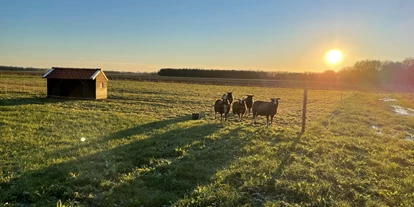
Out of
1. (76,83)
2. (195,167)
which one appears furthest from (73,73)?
(195,167)

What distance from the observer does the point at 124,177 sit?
19.0 feet

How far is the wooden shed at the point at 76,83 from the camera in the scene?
23734mm

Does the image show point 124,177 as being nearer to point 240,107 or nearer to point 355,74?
point 240,107

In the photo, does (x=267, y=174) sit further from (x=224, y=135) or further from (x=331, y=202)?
(x=224, y=135)

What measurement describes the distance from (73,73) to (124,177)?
21.8 m

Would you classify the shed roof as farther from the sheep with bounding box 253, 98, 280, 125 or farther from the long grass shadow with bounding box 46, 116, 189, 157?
the sheep with bounding box 253, 98, 280, 125

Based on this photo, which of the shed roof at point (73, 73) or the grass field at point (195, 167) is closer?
the grass field at point (195, 167)

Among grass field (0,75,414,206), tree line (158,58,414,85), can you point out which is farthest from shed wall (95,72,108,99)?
tree line (158,58,414,85)

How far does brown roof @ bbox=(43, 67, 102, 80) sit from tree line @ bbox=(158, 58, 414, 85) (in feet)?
229

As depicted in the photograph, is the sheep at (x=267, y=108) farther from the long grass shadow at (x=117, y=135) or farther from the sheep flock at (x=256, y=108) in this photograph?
the long grass shadow at (x=117, y=135)

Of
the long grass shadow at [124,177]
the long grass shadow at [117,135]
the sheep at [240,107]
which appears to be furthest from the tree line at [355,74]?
the long grass shadow at [124,177]

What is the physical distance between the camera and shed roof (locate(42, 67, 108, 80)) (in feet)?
78.1

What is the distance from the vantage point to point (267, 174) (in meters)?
6.24

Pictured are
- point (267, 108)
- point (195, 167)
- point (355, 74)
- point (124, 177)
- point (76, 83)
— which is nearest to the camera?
point (124, 177)
